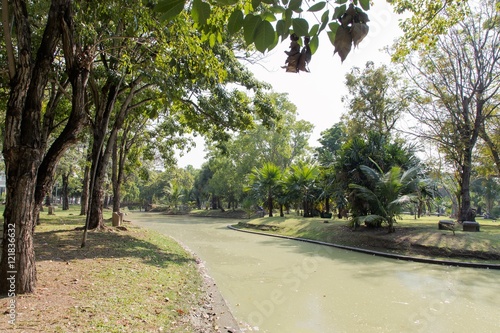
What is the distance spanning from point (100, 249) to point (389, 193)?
10363mm

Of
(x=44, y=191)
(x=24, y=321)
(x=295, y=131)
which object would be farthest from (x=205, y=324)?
(x=295, y=131)

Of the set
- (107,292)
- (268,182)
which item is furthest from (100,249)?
(268,182)

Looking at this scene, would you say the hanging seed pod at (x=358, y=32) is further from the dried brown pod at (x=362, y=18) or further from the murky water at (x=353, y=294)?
the murky water at (x=353, y=294)

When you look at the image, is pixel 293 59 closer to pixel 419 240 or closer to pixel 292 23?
pixel 292 23

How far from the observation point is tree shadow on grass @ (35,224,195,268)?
22.5 feet

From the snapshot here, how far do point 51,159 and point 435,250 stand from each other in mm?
10709

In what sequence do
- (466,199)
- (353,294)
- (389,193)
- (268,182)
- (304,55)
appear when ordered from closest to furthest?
(304,55) → (353,294) → (389,193) → (466,199) → (268,182)

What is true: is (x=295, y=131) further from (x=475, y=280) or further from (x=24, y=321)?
(x=24, y=321)

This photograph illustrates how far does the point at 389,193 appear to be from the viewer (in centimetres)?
1234

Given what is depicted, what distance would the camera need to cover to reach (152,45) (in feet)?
22.4

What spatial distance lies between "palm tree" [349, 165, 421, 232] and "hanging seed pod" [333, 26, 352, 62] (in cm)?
1147

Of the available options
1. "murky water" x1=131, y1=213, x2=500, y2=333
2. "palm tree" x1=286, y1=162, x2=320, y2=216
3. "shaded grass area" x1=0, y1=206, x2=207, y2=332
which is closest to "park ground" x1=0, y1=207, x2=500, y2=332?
"shaded grass area" x1=0, y1=206, x2=207, y2=332

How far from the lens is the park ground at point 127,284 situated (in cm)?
348

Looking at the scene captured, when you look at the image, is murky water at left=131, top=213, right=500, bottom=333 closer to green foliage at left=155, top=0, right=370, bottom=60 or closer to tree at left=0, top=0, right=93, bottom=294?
tree at left=0, top=0, right=93, bottom=294
